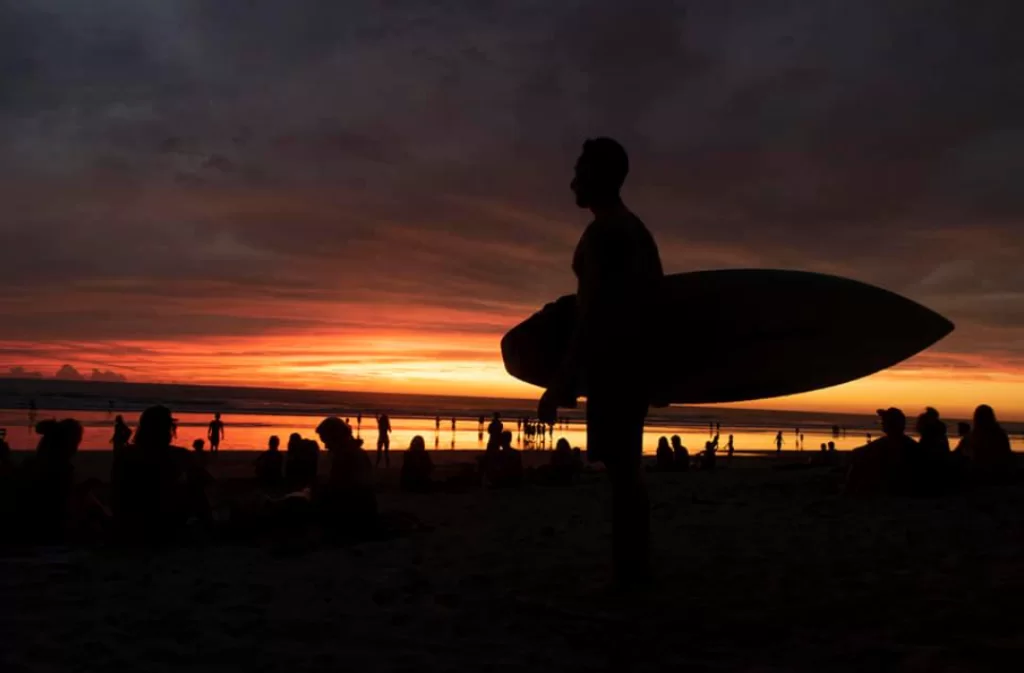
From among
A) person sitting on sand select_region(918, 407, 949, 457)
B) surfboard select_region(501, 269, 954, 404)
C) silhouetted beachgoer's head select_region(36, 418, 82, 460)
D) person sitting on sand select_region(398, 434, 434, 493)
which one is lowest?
person sitting on sand select_region(398, 434, 434, 493)

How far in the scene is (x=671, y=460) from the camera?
17.5m

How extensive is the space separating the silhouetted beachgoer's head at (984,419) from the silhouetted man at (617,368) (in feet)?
25.8

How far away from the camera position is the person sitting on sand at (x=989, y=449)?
9.92m

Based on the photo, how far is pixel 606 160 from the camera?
Answer: 4434mm

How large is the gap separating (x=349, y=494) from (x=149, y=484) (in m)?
1.57

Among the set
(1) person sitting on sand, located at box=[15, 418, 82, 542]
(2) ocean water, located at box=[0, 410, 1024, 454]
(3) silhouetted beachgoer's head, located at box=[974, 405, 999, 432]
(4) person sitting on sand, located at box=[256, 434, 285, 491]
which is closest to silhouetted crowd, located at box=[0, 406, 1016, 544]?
(1) person sitting on sand, located at box=[15, 418, 82, 542]

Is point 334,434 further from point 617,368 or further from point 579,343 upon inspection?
point 617,368

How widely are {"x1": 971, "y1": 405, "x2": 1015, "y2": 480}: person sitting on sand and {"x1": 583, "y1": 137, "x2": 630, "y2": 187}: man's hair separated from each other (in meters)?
7.96

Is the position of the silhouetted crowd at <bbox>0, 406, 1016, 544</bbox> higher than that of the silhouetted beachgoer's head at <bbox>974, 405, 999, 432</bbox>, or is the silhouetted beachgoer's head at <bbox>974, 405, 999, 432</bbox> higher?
the silhouetted beachgoer's head at <bbox>974, 405, 999, 432</bbox>

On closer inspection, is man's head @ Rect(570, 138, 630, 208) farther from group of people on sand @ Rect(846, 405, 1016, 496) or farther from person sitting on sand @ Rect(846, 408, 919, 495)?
person sitting on sand @ Rect(846, 408, 919, 495)

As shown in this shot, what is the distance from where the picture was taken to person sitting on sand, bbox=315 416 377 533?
6.59m

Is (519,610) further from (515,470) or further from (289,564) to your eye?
(515,470)

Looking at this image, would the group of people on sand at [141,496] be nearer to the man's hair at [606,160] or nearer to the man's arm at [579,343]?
the man's arm at [579,343]

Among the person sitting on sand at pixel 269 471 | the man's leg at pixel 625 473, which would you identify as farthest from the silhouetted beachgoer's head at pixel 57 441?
the person sitting on sand at pixel 269 471
